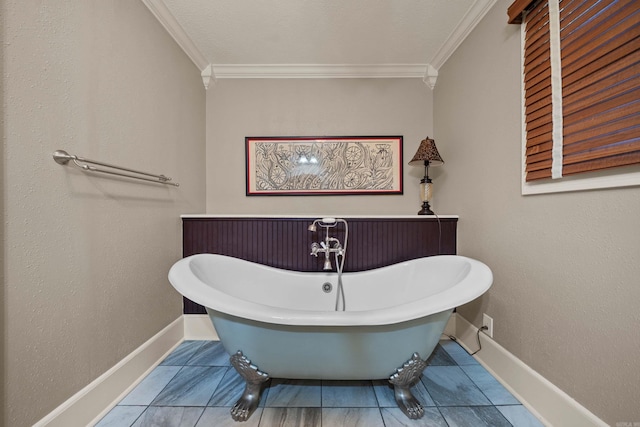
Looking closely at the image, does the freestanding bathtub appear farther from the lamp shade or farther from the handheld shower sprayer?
the lamp shade

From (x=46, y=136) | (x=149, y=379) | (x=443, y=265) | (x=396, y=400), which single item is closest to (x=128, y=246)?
(x=46, y=136)

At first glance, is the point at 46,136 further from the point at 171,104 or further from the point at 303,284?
the point at 303,284

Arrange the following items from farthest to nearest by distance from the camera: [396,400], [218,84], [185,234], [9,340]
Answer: [218,84], [185,234], [396,400], [9,340]

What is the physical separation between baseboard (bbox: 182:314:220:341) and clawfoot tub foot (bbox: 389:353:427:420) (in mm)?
1278

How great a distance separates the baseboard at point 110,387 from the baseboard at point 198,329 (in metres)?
0.15

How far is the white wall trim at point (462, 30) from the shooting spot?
1.39m

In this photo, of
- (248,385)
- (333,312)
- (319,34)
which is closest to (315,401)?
(248,385)

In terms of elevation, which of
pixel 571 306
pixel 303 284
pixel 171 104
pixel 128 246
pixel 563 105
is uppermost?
pixel 171 104

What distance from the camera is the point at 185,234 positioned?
1.71 meters

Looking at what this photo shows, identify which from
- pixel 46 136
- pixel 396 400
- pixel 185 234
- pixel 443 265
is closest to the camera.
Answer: pixel 46 136

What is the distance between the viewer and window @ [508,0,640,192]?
77 centimetres

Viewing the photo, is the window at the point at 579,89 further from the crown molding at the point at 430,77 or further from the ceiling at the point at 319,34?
the crown molding at the point at 430,77

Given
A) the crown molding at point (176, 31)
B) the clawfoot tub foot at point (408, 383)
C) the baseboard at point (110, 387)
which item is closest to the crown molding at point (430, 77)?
the crown molding at point (176, 31)

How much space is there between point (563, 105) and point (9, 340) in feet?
7.10
